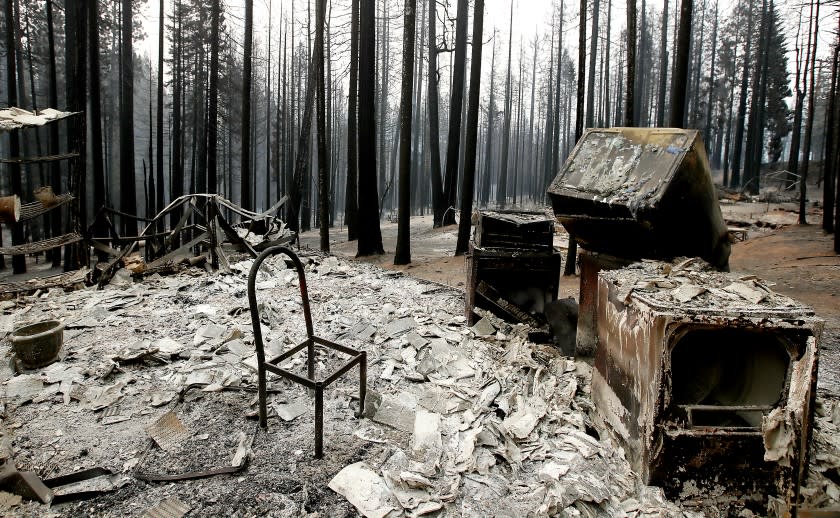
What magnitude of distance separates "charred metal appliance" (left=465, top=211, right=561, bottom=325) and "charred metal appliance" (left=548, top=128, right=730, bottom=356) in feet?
2.19

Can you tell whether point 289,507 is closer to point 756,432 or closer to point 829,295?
point 756,432

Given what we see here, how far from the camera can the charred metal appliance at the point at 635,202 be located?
166 inches

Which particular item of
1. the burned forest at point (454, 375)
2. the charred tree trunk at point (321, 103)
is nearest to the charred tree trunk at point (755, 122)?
the charred tree trunk at point (321, 103)

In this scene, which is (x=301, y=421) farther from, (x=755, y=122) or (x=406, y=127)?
(x=755, y=122)

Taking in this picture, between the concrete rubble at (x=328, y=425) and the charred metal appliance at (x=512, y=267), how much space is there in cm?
26

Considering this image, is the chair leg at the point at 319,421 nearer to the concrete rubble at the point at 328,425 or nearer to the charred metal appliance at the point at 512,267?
the concrete rubble at the point at 328,425

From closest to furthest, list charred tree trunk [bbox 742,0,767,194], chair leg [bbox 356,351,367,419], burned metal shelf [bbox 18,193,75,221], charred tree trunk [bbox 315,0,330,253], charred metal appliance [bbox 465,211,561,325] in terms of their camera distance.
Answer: chair leg [bbox 356,351,367,419] → charred metal appliance [bbox 465,211,561,325] → burned metal shelf [bbox 18,193,75,221] → charred tree trunk [bbox 315,0,330,253] → charred tree trunk [bbox 742,0,767,194]

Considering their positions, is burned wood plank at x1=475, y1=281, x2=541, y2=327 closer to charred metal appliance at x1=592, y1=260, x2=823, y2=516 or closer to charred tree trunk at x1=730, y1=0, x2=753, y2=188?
charred metal appliance at x1=592, y1=260, x2=823, y2=516

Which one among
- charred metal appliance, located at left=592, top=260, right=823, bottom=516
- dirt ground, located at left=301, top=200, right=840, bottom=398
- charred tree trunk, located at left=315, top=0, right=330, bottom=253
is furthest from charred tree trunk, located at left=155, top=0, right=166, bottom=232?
charred metal appliance, located at left=592, top=260, right=823, bottom=516

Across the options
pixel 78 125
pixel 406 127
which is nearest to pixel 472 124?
pixel 406 127

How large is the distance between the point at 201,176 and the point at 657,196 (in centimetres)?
2054

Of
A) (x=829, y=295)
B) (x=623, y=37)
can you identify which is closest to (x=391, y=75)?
(x=623, y=37)

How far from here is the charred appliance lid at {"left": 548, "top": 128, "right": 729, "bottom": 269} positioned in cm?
421

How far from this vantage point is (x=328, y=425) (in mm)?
3791
